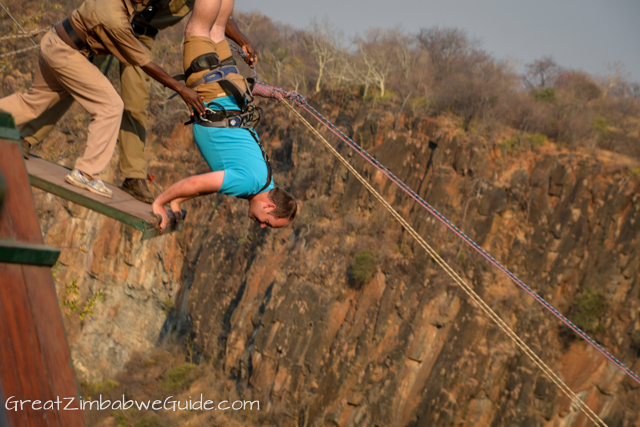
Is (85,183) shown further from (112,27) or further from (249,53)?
(249,53)

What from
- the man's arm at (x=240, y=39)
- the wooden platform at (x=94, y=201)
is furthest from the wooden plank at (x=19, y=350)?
the man's arm at (x=240, y=39)

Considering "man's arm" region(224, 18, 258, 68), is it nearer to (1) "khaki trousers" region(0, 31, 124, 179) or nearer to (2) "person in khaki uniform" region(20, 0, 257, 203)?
(2) "person in khaki uniform" region(20, 0, 257, 203)

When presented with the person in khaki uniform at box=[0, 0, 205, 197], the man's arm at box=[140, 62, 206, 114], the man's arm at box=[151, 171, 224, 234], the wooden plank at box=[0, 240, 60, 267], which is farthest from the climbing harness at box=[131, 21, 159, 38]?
the wooden plank at box=[0, 240, 60, 267]

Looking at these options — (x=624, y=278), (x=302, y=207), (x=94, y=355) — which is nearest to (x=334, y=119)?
(x=302, y=207)

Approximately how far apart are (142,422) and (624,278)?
1800 centimetres

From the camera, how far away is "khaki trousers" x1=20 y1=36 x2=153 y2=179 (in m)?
4.49

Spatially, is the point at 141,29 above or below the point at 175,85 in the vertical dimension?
above

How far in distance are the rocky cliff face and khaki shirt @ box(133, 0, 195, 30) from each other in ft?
46.1

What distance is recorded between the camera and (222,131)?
4.15 metres

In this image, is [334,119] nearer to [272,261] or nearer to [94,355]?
[272,261]

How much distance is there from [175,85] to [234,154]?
0.71m

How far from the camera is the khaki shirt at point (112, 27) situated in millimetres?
3768

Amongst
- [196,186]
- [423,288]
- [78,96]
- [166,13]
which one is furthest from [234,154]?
[423,288]

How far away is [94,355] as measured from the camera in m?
25.0
